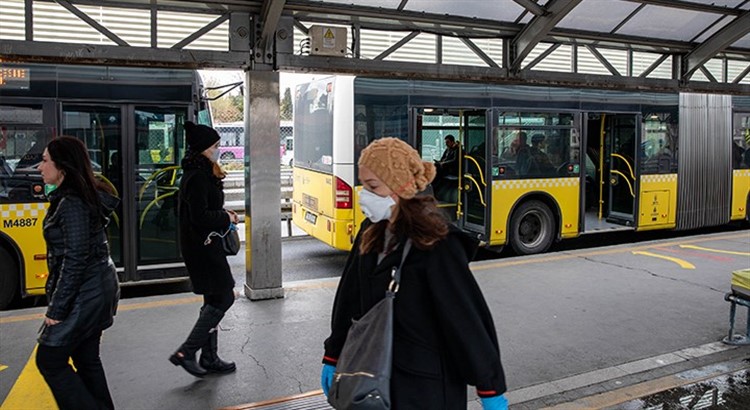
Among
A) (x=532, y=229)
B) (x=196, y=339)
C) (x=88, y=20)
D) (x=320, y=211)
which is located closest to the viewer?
(x=196, y=339)

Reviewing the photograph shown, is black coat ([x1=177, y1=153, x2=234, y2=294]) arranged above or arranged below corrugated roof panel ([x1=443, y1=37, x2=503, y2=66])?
below

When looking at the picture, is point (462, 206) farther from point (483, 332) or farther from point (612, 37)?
point (483, 332)

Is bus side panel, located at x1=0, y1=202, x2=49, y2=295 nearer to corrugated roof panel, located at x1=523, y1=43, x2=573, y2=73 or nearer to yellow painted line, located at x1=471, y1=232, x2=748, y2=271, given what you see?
yellow painted line, located at x1=471, y1=232, x2=748, y2=271

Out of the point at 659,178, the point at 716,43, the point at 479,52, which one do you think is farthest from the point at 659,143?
the point at 479,52

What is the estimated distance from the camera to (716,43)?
29.9 ft

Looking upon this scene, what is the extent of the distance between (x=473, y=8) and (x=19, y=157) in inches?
202

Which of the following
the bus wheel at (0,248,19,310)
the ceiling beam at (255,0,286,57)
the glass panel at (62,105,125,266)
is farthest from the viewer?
the glass panel at (62,105,125,266)

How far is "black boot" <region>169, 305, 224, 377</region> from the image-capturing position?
438 centimetres

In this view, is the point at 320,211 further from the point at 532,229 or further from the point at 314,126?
the point at 532,229

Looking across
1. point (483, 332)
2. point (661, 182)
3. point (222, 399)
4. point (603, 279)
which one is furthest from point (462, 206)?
point (483, 332)

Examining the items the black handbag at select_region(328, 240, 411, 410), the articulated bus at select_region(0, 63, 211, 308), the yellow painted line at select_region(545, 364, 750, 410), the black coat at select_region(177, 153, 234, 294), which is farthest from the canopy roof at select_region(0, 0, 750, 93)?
the black handbag at select_region(328, 240, 411, 410)

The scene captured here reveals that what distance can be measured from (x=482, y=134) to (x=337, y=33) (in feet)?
12.0

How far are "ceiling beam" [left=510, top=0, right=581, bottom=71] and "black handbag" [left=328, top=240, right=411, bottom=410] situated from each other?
18.4 ft

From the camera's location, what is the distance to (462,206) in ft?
33.0
